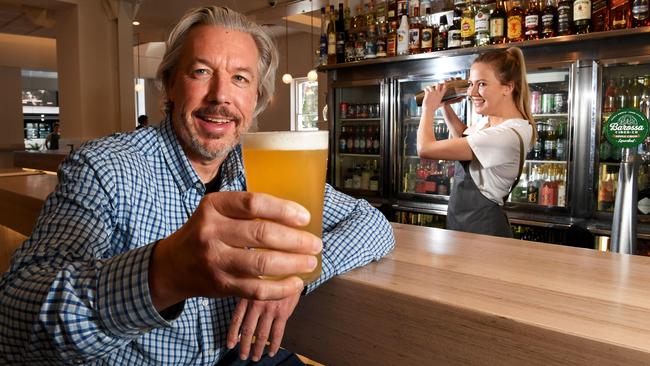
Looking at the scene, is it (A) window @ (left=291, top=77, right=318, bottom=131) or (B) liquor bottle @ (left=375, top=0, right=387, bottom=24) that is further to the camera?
(A) window @ (left=291, top=77, right=318, bottom=131)

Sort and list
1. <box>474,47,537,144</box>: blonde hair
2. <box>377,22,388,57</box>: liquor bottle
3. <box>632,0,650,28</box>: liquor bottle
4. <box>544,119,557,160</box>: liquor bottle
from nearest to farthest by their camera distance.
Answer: <box>474,47,537,144</box>: blonde hair
<box>632,0,650,28</box>: liquor bottle
<box>544,119,557,160</box>: liquor bottle
<box>377,22,388,57</box>: liquor bottle

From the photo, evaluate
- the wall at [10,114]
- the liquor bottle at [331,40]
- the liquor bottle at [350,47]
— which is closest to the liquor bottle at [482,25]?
the liquor bottle at [350,47]

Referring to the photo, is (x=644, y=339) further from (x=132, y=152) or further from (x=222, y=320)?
(x=132, y=152)

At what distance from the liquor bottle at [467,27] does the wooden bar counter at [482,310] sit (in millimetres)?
2742

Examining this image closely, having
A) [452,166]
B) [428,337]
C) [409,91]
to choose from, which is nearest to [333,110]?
[409,91]

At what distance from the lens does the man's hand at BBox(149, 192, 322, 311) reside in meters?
0.50

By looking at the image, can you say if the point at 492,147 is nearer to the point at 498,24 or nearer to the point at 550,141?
the point at 550,141

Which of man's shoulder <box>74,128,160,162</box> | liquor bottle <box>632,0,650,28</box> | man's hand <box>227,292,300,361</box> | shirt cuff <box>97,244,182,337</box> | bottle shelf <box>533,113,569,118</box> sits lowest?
man's hand <box>227,292,300,361</box>

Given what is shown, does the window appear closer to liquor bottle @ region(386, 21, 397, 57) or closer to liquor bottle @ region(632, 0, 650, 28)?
liquor bottle @ region(386, 21, 397, 57)

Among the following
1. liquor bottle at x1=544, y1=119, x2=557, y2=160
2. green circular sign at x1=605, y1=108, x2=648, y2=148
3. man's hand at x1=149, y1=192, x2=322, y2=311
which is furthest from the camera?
liquor bottle at x1=544, y1=119, x2=557, y2=160

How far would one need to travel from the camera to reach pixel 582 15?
3.16 metres

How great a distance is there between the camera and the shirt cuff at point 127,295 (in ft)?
2.04

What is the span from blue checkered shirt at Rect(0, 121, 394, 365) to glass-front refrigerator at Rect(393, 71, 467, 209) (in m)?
2.81

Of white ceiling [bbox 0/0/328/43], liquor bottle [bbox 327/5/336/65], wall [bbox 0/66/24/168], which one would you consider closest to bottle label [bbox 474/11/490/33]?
liquor bottle [bbox 327/5/336/65]
